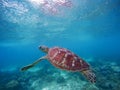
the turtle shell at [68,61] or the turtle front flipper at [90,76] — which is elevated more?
the turtle shell at [68,61]

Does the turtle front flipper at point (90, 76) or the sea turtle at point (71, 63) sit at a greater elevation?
the sea turtle at point (71, 63)

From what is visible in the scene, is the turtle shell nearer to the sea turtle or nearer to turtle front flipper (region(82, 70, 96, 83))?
the sea turtle

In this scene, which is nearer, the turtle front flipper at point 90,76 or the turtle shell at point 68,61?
the turtle front flipper at point 90,76

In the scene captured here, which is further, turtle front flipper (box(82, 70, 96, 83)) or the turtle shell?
the turtle shell

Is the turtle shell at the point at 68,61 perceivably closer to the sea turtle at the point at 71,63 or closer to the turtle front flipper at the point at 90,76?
the sea turtle at the point at 71,63

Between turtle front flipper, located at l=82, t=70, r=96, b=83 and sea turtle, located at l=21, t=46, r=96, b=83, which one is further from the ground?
sea turtle, located at l=21, t=46, r=96, b=83

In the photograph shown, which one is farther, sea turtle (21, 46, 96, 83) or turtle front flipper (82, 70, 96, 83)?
sea turtle (21, 46, 96, 83)

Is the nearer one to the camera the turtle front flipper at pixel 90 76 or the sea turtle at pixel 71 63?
the turtle front flipper at pixel 90 76

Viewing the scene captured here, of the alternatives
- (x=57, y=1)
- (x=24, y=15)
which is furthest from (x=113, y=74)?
(x=24, y=15)

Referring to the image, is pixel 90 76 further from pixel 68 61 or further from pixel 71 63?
pixel 68 61

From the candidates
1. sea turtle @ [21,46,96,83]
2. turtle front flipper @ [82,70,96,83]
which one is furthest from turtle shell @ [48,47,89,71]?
turtle front flipper @ [82,70,96,83]

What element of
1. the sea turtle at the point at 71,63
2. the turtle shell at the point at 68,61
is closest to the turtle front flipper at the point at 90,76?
the sea turtle at the point at 71,63

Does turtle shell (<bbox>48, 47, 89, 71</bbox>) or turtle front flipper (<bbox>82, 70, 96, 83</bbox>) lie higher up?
turtle shell (<bbox>48, 47, 89, 71</bbox>)

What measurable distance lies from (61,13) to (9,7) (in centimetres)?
652
